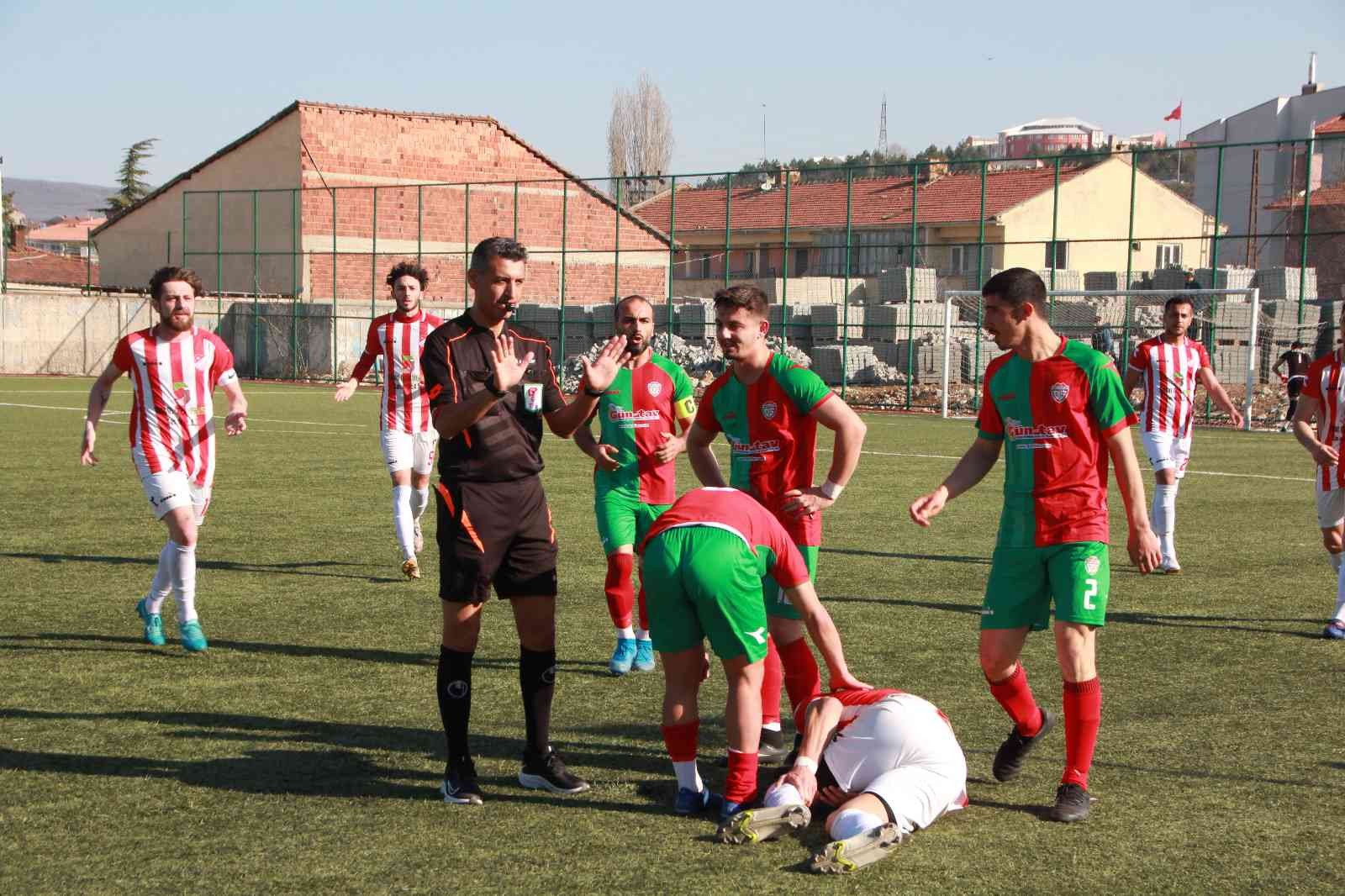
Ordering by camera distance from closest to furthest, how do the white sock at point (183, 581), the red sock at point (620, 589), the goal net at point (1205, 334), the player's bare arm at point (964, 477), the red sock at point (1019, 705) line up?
the red sock at point (1019, 705) → the player's bare arm at point (964, 477) → the red sock at point (620, 589) → the white sock at point (183, 581) → the goal net at point (1205, 334)

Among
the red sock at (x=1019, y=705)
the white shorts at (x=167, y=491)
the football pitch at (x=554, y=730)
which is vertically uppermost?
the white shorts at (x=167, y=491)

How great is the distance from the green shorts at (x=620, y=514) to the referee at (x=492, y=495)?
2007 millimetres

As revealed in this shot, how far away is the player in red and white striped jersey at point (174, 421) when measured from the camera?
774 cm

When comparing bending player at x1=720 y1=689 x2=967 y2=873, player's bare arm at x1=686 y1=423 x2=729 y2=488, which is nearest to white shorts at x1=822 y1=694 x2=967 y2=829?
bending player at x1=720 y1=689 x2=967 y2=873

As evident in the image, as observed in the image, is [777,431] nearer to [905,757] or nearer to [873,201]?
[905,757]

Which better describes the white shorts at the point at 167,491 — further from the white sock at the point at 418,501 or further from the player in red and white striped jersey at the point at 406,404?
the white sock at the point at 418,501

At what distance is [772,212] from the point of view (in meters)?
45.4

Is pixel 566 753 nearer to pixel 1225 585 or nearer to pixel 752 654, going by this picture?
pixel 752 654

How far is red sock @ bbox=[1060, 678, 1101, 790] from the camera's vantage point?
5055 millimetres

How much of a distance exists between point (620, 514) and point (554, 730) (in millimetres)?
1582

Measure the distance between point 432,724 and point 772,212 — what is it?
133 feet

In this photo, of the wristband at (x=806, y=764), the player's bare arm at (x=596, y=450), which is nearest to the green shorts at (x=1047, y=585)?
the wristband at (x=806, y=764)

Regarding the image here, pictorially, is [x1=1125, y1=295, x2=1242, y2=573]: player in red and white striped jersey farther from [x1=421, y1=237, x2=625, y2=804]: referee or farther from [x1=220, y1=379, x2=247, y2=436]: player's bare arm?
[x1=421, y1=237, x2=625, y2=804]: referee

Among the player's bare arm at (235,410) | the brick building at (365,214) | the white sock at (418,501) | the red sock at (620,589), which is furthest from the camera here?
the brick building at (365,214)
